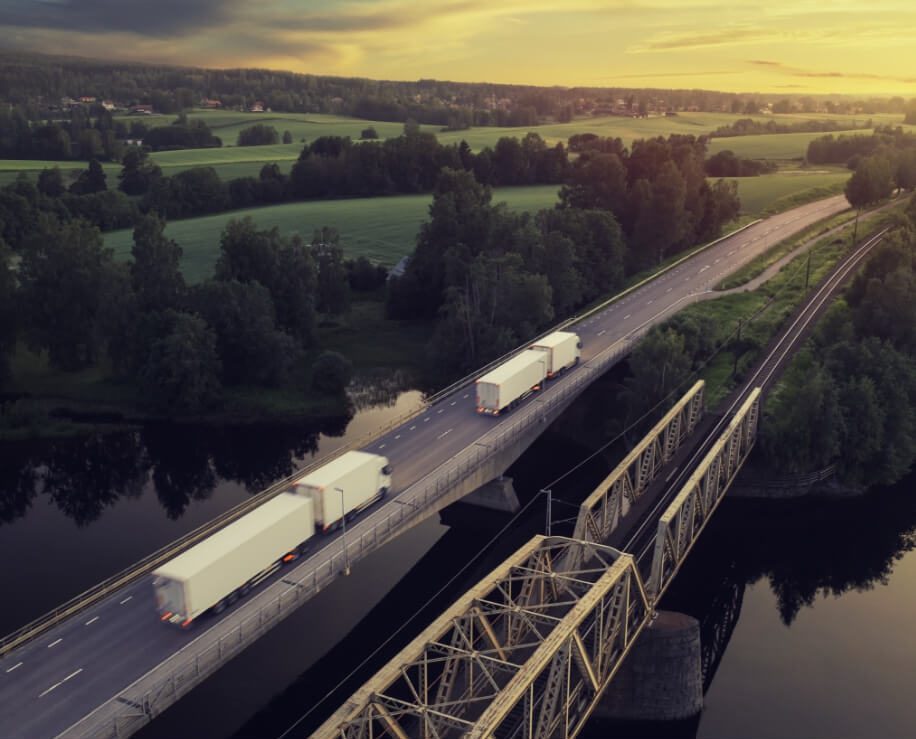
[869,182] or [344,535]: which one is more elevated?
[869,182]

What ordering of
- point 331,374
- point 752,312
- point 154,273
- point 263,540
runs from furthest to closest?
point 752,312
point 154,273
point 331,374
point 263,540

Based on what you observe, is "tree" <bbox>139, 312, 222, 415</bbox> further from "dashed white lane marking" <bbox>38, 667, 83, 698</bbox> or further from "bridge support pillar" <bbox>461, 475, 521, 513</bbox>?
"dashed white lane marking" <bbox>38, 667, 83, 698</bbox>

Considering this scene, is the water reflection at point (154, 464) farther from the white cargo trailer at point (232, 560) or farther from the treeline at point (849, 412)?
the treeline at point (849, 412)

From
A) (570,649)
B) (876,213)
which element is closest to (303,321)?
(570,649)

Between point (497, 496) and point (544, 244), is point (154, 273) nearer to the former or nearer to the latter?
point (544, 244)

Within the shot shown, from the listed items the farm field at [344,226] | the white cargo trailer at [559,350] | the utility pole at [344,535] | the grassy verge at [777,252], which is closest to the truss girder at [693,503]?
the utility pole at [344,535]

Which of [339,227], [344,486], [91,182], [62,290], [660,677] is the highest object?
[91,182]

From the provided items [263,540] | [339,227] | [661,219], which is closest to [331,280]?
[339,227]
